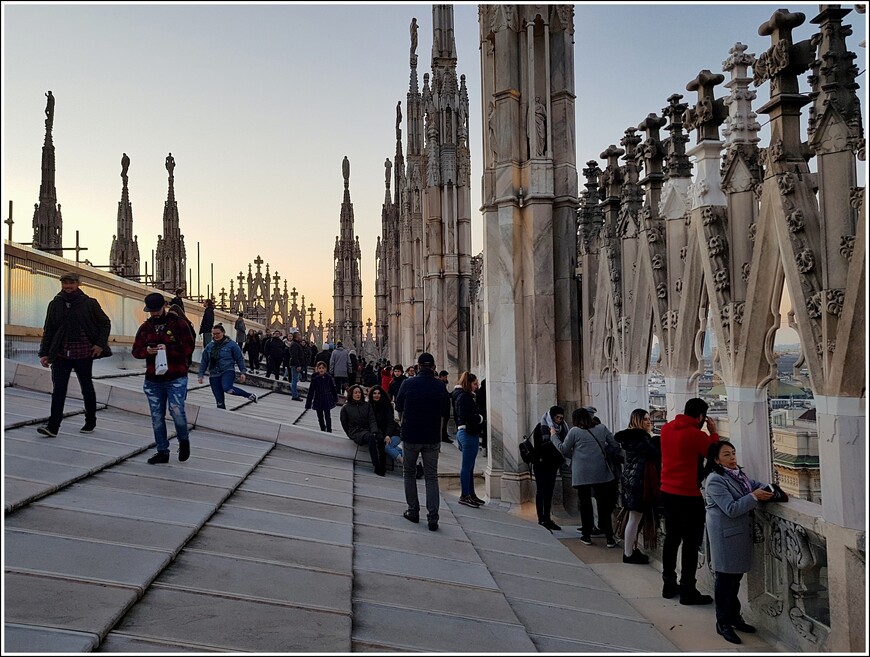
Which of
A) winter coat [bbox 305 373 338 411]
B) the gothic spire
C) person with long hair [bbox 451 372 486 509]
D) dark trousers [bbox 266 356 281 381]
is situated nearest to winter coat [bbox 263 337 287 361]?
dark trousers [bbox 266 356 281 381]

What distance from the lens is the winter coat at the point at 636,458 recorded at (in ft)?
21.9

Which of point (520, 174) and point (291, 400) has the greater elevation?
point (520, 174)

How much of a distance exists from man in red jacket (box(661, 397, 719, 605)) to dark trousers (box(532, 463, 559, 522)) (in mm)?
2543

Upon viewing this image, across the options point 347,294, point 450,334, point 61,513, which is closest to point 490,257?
point 61,513

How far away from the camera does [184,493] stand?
18.0 ft

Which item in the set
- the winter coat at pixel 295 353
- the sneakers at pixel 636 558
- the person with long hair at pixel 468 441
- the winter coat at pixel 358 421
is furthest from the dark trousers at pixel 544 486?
the winter coat at pixel 295 353

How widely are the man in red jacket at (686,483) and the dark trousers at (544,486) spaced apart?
2543 mm

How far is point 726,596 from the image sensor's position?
5.07 metres

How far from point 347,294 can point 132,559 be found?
41.2 meters

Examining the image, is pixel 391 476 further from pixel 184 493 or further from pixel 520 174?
pixel 520 174

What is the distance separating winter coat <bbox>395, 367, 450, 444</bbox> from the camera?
639cm

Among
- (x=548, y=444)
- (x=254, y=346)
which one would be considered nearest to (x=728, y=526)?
(x=548, y=444)

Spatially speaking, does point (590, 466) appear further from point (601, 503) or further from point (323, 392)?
point (323, 392)

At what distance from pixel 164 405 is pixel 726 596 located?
4.66 meters
